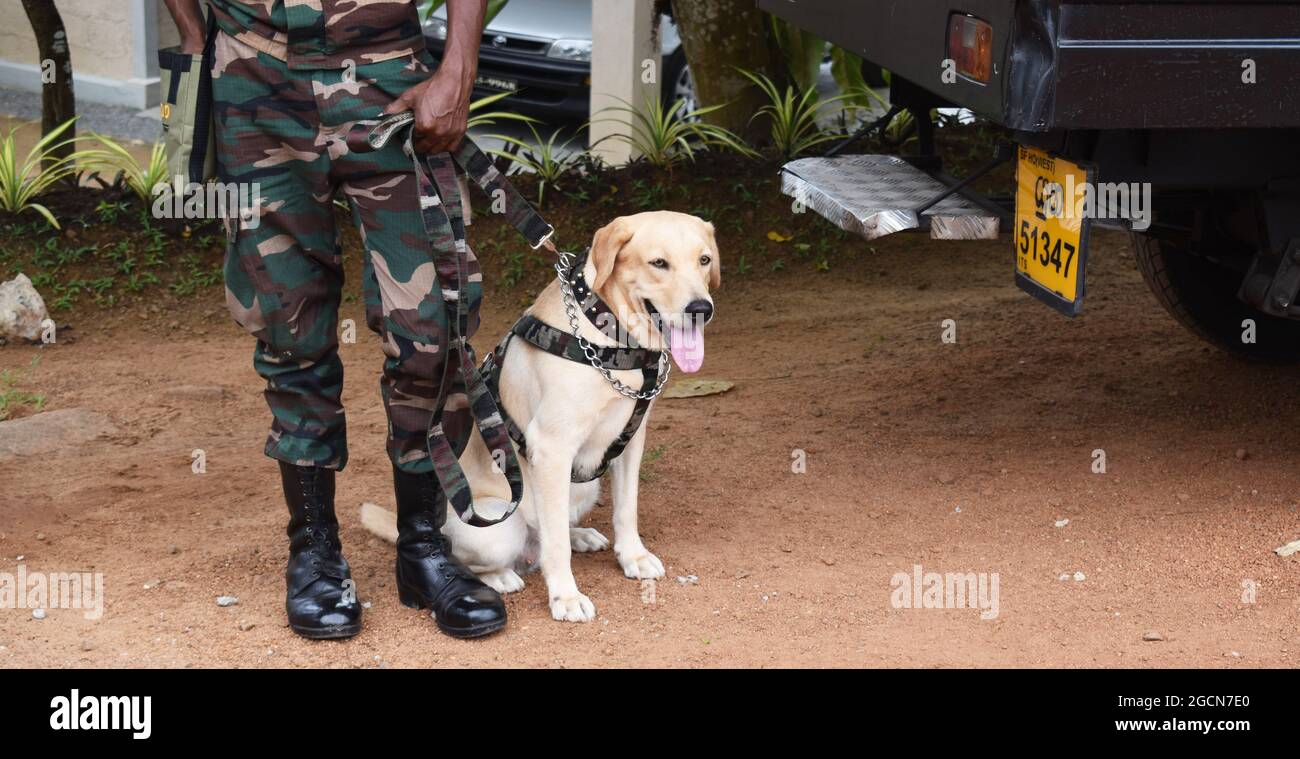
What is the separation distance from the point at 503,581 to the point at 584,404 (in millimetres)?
574

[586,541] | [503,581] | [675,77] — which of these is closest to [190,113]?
[503,581]

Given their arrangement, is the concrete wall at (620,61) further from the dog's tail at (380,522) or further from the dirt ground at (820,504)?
the dog's tail at (380,522)

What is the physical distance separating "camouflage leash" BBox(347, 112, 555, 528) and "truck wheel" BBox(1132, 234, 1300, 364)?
2.58m

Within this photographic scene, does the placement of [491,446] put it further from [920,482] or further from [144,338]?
[144,338]

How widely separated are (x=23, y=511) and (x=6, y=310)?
1996mm

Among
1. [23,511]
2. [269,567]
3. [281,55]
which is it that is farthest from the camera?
[23,511]

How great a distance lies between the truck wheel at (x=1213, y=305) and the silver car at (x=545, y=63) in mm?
5737

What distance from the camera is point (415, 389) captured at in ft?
11.0

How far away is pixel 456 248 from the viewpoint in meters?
3.20

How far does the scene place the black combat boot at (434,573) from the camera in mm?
3385

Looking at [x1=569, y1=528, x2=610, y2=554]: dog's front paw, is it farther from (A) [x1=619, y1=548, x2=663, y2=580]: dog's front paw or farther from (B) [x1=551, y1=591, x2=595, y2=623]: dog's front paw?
(B) [x1=551, y1=591, x2=595, y2=623]: dog's front paw

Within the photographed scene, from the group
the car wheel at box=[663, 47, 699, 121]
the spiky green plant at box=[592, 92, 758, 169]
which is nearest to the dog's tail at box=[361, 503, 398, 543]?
the spiky green plant at box=[592, 92, 758, 169]

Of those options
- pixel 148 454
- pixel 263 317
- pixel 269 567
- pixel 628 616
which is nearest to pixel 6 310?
pixel 148 454

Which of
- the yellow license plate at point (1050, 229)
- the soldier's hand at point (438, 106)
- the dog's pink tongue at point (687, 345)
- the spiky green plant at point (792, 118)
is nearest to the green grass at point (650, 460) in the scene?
the dog's pink tongue at point (687, 345)
